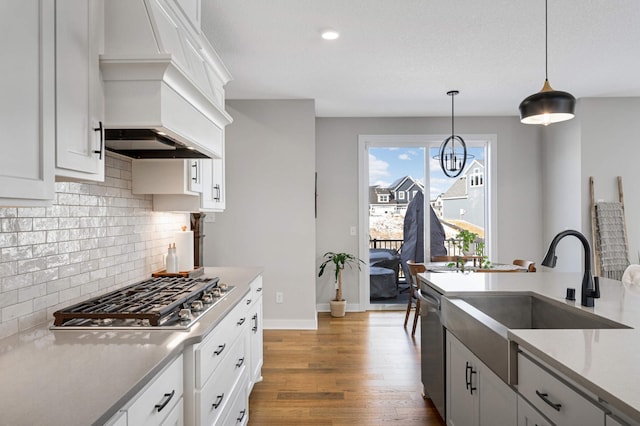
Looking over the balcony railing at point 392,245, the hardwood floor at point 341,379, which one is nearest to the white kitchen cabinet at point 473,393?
the hardwood floor at point 341,379

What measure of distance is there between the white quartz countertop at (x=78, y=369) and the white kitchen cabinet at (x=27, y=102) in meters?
0.47

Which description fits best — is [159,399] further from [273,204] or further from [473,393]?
[273,204]

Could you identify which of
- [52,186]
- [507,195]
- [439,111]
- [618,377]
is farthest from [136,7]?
[507,195]

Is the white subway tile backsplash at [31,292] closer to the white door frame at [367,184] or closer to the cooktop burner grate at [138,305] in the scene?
the cooktop burner grate at [138,305]

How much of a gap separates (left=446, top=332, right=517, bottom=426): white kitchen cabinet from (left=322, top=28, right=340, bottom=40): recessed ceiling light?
2222mm

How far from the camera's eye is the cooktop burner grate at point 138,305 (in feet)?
5.06

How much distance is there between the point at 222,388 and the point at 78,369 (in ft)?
2.78

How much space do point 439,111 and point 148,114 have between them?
4439 millimetres

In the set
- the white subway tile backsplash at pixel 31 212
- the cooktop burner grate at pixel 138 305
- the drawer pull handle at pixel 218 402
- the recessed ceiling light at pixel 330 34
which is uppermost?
the recessed ceiling light at pixel 330 34

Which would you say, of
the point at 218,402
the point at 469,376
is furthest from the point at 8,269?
the point at 469,376

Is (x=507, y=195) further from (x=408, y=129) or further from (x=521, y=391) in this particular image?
(x=521, y=391)

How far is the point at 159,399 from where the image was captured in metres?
1.23

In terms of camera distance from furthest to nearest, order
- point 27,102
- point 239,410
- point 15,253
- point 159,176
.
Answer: point 159,176 < point 239,410 < point 15,253 < point 27,102

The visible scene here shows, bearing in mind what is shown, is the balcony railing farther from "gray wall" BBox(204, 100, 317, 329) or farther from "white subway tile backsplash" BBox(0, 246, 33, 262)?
"white subway tile backsplash" BBox(0, 246, 33, 262)
